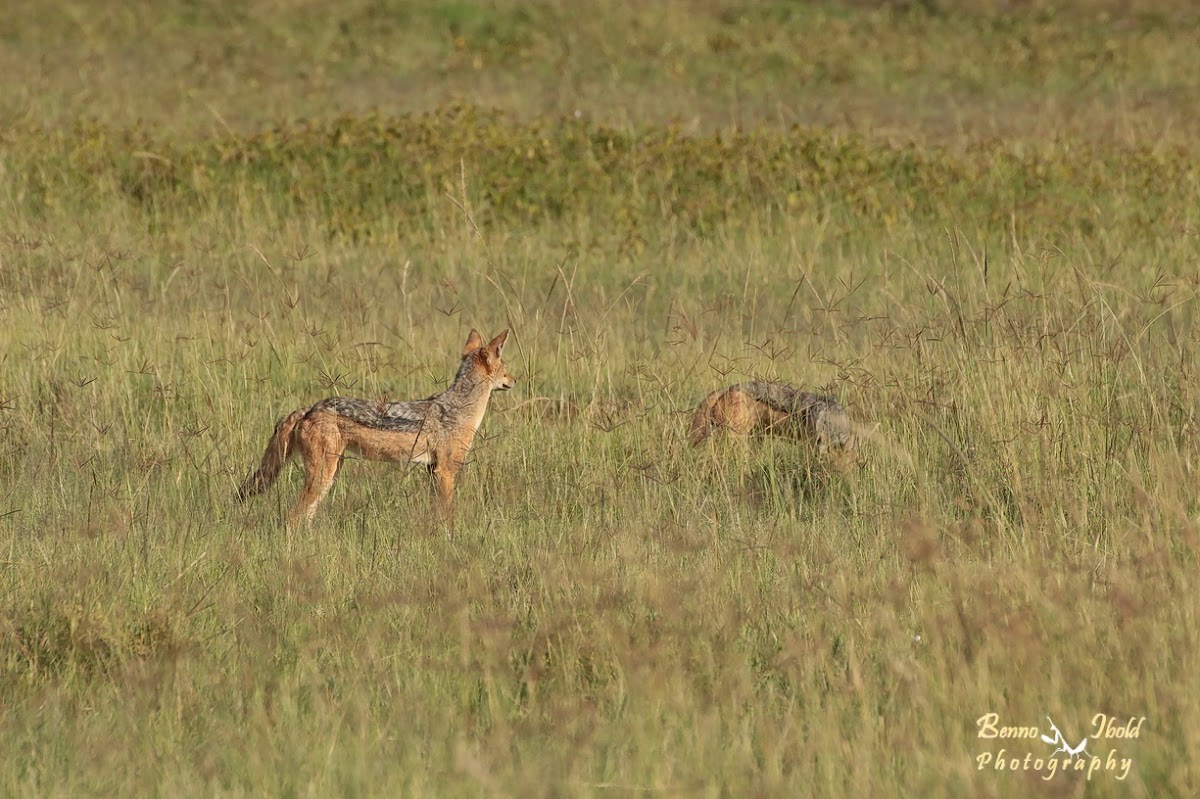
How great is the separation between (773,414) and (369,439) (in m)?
1.92

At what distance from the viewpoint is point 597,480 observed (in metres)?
6.20

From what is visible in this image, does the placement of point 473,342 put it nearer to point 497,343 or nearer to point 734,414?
point 497,343

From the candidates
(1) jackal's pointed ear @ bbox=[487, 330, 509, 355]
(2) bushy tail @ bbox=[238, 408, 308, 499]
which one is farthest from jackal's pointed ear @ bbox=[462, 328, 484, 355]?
(2) bushy tail @ bbox=[238, 408, 308, 499]

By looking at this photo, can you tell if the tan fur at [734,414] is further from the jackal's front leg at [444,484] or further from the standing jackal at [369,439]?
the jackal's front leg at [444,484]

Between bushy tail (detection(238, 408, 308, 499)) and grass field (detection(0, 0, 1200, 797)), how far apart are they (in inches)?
6.8

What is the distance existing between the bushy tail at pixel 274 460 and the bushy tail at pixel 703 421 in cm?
172

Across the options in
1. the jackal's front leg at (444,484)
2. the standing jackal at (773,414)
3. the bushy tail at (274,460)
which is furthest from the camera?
the standing jackal at (773,414)

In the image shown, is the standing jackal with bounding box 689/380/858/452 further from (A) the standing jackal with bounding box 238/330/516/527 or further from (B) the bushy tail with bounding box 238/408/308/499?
(B) the bushy tail with bounding box 238/408/308/499

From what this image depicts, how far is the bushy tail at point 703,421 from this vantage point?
6758mm

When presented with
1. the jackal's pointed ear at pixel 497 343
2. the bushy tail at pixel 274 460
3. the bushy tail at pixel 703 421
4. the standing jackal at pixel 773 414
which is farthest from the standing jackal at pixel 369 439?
the standing jackal at pixel 773 414

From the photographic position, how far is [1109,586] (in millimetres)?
4570

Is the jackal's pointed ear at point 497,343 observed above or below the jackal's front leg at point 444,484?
above

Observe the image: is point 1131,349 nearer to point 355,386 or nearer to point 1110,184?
point 355,386

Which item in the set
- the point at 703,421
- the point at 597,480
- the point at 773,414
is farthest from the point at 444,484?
the point at 773,414
